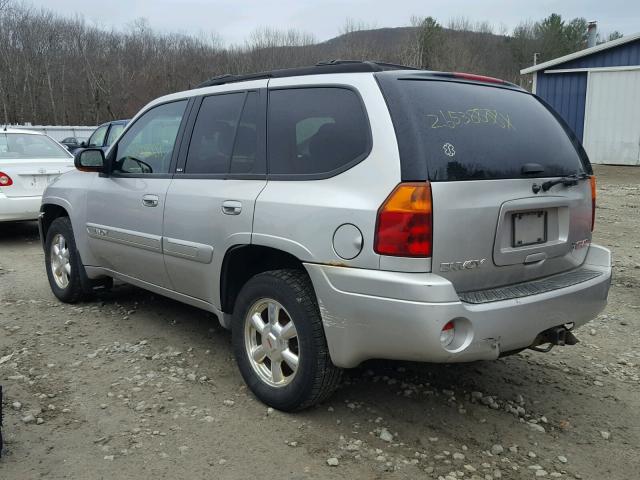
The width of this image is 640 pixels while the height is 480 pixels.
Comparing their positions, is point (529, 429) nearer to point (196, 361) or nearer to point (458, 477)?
point (458, 477)

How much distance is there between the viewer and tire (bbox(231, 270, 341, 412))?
119 inches

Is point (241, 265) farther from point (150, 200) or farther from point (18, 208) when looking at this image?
point (18, 208)

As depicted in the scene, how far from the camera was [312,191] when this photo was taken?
9.79 ft

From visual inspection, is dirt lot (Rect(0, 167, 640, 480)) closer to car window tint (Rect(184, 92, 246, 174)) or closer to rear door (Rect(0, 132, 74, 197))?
car window tint (Rect(184, 92, 246, 174))

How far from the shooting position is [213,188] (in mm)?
3572

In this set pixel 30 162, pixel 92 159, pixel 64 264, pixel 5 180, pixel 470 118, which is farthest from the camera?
pixel 30 162

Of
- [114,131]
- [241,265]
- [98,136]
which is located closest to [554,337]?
[241,265]

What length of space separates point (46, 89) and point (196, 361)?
148ft

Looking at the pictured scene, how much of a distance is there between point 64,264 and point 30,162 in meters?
3.46

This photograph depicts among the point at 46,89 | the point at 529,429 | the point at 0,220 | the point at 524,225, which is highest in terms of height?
the point at 46,89

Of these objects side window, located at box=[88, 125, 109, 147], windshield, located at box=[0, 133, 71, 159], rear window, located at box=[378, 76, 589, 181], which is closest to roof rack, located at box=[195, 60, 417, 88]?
rear window, located at box=[378, 76, 589, 181]

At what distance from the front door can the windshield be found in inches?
175

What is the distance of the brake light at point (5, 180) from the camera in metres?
7.79

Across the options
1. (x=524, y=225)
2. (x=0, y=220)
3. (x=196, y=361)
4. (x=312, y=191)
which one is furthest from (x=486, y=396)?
(x=0, y=220)
